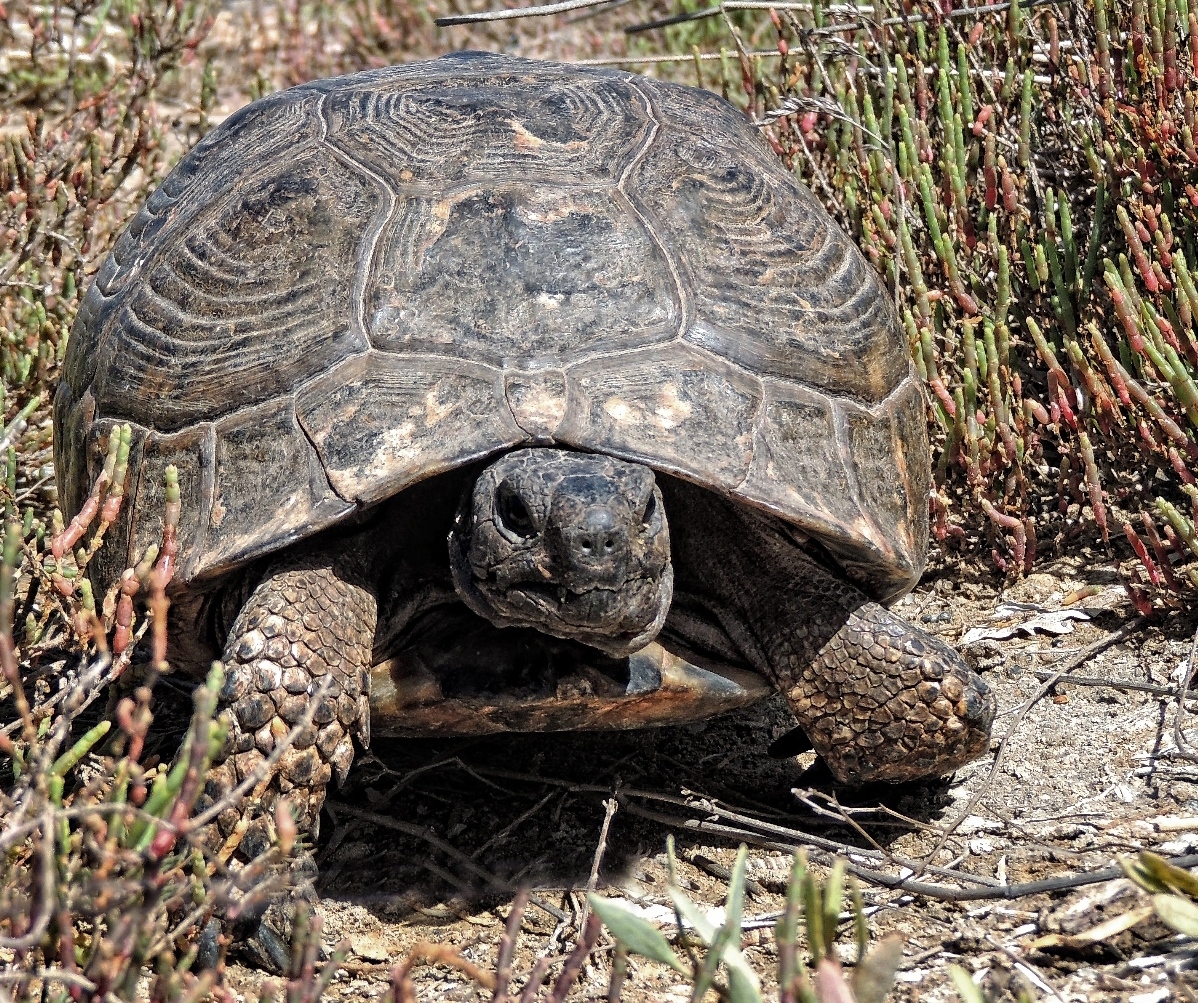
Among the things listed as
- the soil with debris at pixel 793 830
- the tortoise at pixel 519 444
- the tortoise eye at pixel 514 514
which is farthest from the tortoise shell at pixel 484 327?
the soil with debris at pixel 793 830

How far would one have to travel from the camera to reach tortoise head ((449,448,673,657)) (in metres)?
2.49

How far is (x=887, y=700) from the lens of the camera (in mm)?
2928

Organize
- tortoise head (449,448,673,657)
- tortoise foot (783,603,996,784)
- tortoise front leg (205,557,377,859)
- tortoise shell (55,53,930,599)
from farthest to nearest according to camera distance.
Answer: tortoise foot (783,603,996,784), tortoise shell (55,53,930,599), tortoise front leg (205,557,377,859), tortoise head (449,448,673,657)

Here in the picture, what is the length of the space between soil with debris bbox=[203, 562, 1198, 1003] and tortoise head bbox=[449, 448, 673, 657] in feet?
1.68

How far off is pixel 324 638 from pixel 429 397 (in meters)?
0.51

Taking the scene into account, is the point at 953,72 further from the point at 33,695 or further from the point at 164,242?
the point at 33,695

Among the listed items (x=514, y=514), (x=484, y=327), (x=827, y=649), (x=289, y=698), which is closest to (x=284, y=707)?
(x=289, y=698)

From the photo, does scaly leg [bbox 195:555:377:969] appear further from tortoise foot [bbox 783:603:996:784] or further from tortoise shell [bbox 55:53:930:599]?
tortoise foot [bbox 783:603:996:784]

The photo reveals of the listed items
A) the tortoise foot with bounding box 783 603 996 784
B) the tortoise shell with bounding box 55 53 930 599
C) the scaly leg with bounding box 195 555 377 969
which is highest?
the tortoise shell with bounding box 55 53 930 599

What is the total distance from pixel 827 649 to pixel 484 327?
38.7 inches

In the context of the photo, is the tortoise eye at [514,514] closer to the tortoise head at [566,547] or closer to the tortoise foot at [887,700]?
the tortoise head at [566,547]

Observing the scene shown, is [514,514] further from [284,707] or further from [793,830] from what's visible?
[793,830]

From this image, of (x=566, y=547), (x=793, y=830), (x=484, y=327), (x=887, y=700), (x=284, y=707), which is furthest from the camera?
(x=793, y=830)

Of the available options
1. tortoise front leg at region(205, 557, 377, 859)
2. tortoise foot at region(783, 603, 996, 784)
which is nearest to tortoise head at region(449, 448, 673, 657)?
tortoise front leg at region(205, 557, 377, 859)
